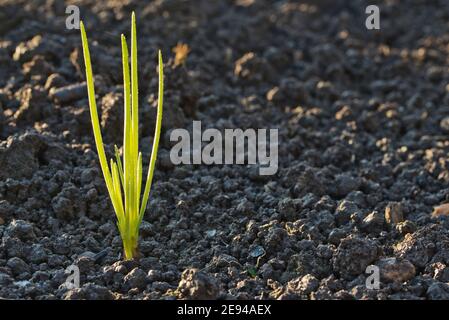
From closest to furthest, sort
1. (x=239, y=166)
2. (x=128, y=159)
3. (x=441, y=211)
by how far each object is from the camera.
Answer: (x=128, y=159) < (x=441, y=211) < (x=239, y=166)

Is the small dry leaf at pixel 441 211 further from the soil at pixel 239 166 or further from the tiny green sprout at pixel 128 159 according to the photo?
the tiny green sprout at pixel 128 159

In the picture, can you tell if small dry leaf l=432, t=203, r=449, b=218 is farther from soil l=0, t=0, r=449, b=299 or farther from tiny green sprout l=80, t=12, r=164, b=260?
tiny green sprout l=80, t=12, r=164, b=260

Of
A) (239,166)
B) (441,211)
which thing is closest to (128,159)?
(239,166)

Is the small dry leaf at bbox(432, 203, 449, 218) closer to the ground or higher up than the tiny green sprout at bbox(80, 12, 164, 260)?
closer to the ground

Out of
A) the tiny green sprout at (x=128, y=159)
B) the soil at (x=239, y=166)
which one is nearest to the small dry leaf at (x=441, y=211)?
the soil at (x=239, y=166)

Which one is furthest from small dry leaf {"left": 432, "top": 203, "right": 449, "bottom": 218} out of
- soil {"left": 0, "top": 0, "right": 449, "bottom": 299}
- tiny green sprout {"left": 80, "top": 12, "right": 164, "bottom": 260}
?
tiny green sprout {"left": 80, "top": 12, "right": 164, "bottom": 260}

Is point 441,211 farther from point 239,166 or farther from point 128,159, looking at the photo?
point 128,159

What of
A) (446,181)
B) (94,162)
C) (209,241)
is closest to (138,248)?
(209,241)
